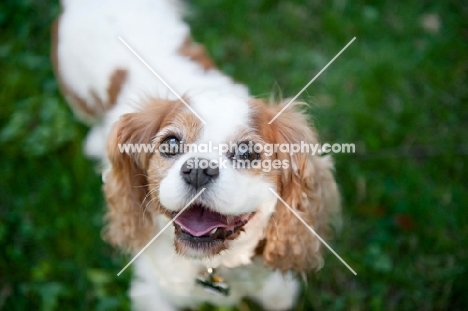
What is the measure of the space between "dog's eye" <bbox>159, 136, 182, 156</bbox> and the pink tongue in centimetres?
22

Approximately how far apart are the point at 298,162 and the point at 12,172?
72.2 inches

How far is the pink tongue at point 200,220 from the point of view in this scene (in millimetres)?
1927

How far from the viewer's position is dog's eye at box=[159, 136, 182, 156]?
1.95m

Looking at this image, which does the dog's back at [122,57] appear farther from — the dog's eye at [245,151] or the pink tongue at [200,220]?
the pink tongue at [200,220]

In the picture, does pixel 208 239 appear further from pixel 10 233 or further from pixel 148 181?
pixel 10 233

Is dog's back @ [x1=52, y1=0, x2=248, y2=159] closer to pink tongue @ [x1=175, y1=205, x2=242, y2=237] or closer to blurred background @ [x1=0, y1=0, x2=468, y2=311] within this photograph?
blurred background @ [x1=0, y1=0, x2=468, y2=311]

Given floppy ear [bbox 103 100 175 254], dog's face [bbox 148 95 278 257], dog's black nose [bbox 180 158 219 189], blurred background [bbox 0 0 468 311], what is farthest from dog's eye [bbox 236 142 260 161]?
blurred background [bbox 0 0 468 311]

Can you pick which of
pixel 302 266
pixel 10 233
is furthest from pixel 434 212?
pixel 10 233

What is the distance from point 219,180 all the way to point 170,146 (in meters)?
0.28

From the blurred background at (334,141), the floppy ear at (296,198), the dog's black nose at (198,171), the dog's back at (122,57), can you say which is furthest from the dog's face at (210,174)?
the blurred background at (334,141)

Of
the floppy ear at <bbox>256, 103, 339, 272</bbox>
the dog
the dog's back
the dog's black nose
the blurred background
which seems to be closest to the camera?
the dog's black nose

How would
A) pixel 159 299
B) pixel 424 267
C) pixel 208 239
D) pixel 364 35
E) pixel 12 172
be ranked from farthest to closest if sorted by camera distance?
pixel 364 35
pixel 12 172
pixel 424 267
pixel 159 299
pixel 208 239

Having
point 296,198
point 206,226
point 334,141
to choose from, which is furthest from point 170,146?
point 334,141

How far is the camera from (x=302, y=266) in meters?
2.29
